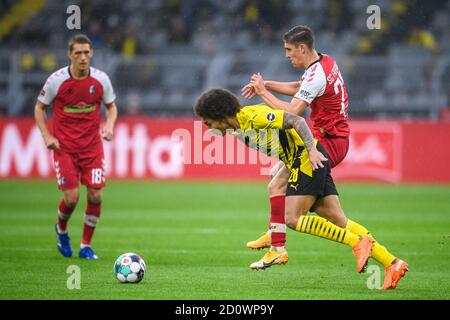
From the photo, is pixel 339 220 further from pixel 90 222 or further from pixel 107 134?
pixel 90 222

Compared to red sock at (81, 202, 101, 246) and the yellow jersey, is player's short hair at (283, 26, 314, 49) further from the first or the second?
red sock at (81, 202, 101, 246)

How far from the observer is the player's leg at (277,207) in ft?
29.2

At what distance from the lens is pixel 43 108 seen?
10898 millimetres

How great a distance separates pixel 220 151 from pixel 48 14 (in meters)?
8.08

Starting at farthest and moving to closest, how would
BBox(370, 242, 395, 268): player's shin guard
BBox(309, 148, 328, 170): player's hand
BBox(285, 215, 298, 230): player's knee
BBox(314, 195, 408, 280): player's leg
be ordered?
BBox(314, 195, 408, 280): player's leg < BBox(285, 215, 298, 230): player's knee < BBox(370, 242, 395, 268): player's shin guard < BBox(309, 148, 328, 170): player's hand

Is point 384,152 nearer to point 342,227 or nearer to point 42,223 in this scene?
point 42,223

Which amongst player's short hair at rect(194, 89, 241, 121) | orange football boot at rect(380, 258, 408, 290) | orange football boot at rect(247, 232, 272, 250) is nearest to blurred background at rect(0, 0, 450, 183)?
orange football boot at rect(247, 232, 272, 250)

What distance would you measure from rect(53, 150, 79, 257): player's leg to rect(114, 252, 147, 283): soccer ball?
235cm

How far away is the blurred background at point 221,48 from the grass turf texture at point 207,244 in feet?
7.55

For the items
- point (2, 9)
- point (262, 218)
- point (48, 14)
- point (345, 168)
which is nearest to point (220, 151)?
point (345, 168)

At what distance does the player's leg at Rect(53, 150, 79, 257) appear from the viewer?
35.5 feet

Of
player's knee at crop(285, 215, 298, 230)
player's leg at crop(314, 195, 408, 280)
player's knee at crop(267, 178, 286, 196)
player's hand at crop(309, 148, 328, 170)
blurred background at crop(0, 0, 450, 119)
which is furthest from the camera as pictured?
blurred background at crop(0, 0, 450, 119)

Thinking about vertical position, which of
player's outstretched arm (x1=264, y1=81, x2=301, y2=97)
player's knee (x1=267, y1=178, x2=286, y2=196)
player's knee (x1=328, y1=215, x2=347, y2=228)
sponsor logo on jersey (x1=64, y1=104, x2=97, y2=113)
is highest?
player's outstretched arm (x1=264, y1=81, x2=301, y2=97)

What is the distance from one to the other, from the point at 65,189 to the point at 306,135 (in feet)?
12.0
